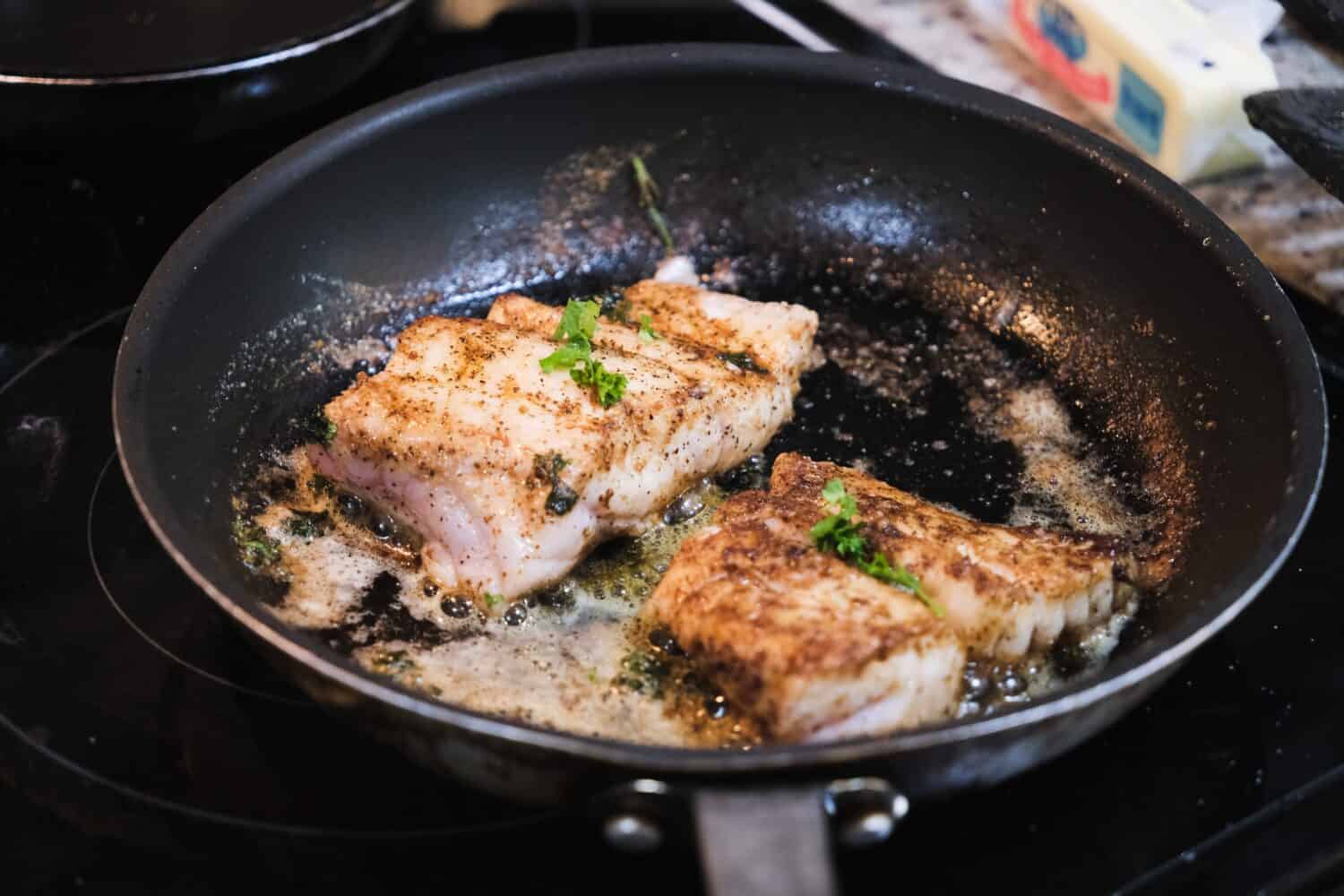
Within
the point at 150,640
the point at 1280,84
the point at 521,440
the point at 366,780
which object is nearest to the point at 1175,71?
the point at 1280,84

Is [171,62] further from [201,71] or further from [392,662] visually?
[392,662]

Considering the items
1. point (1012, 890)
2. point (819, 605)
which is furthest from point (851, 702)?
point (1012, 890)

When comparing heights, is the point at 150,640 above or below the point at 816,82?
below

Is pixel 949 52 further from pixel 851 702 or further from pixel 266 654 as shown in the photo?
pixel 266 654

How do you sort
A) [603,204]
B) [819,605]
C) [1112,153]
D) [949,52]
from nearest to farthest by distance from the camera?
[819,605] → [1112,153] → [603,204] → [949,52]

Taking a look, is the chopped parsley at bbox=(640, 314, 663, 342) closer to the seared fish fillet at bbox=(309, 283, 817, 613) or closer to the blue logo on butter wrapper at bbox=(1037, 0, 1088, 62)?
the seared fish fillet at bbox=(309, 283, 817, 613)
